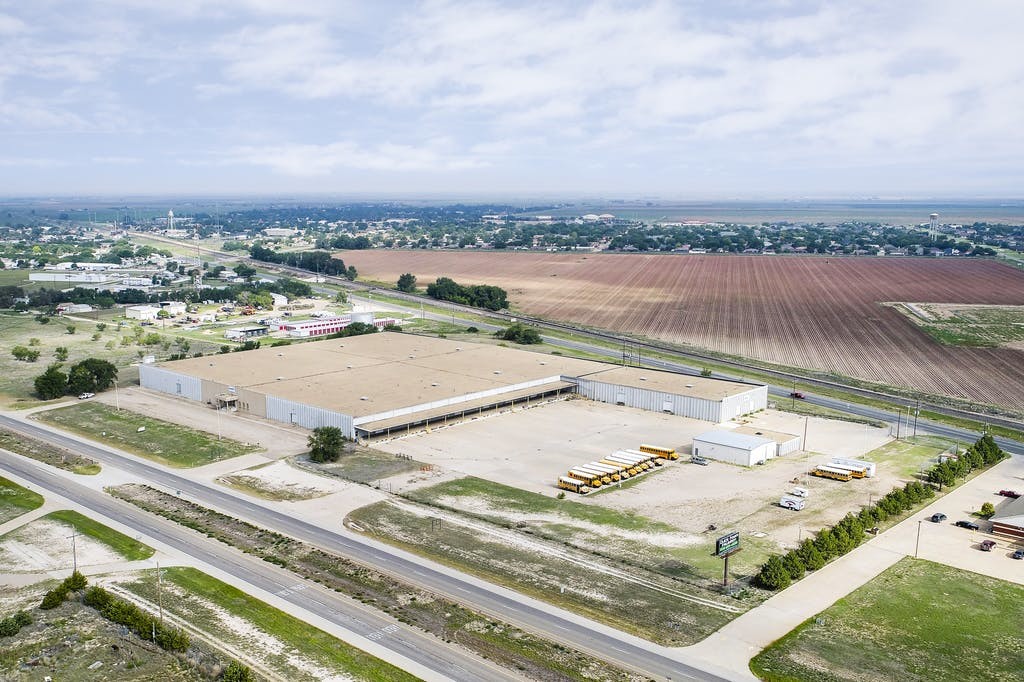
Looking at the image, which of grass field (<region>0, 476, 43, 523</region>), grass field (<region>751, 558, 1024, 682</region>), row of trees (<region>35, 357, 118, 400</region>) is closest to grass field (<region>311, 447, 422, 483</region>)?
grass field (<region>0, 476, 43, 523</region>)

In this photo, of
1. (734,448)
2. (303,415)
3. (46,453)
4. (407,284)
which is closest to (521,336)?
(303,415)

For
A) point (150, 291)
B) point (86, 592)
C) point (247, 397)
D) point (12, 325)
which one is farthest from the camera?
point (150, 291)

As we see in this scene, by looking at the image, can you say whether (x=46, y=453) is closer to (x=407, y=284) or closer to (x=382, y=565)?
(x=382, y=565)

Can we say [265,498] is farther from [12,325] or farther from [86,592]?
[12,325]

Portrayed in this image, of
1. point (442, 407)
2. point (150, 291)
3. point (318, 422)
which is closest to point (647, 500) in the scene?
point (442, 407)

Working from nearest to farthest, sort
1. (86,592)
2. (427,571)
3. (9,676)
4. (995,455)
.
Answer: (9,676)
(86,592)
(427,571)
(995,455)

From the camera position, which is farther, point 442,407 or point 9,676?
point 442,407
